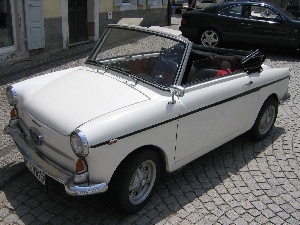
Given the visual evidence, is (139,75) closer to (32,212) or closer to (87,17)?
(32,212)

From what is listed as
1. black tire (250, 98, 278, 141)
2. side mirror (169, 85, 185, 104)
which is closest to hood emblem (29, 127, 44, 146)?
side mirror (169, 85, 185, 104)

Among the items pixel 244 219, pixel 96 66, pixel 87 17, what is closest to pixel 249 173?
pixel 244 219

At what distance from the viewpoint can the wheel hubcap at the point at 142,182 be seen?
3.34 m

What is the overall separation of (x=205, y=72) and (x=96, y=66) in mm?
1318

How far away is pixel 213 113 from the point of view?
12.7ft

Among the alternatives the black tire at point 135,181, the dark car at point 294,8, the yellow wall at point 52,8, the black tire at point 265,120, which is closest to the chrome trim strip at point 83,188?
the black tire at point 135,181

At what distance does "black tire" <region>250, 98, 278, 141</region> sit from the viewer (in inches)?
190

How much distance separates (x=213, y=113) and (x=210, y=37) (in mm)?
7346

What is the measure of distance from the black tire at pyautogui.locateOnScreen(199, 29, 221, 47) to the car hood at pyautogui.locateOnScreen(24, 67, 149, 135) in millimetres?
7484

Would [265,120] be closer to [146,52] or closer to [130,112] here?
[146,52]

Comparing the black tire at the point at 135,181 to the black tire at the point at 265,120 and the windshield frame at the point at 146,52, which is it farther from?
the black tire at the point at 265,120

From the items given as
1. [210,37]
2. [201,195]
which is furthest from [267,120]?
[210,37]

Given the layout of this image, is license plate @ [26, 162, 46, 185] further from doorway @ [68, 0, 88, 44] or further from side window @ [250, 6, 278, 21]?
side window @ [250, 6, 278, 21]

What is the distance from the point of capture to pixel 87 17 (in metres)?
11.1
